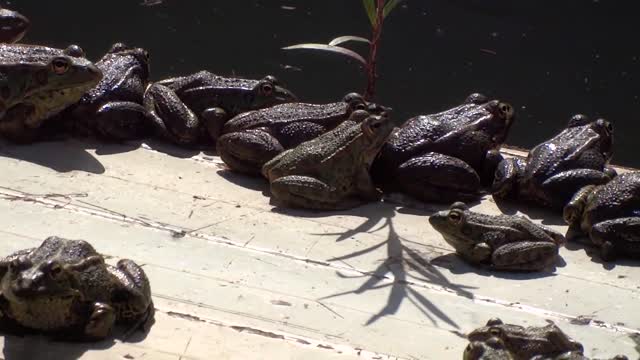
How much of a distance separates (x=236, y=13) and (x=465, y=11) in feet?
8.26

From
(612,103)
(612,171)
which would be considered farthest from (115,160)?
(612,103)

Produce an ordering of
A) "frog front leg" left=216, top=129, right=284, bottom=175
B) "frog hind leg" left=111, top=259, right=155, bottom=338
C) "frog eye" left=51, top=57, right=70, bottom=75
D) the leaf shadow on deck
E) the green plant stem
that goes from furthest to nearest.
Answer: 1. the green plant stem
2. "frog eye" left=51, top=57, right=70, bottom=75
3. "frog front leg" left=216, top=129, right=284, bottom=175
4. the leaf shadow on deck
5. "frog hind leg" left=111, top=259, right=155, bottom=338

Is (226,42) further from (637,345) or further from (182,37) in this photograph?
(637,345)

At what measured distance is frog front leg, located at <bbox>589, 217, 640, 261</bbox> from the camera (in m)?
5.38

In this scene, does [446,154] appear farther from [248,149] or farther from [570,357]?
[570,357]

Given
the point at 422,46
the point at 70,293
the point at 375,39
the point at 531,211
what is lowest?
the point at 422,46

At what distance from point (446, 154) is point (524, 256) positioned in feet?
3.66

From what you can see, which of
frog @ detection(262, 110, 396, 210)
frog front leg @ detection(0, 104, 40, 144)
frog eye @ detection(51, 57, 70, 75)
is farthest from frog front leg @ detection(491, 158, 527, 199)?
frog front leg @ detection(0, 104, 40, 144)

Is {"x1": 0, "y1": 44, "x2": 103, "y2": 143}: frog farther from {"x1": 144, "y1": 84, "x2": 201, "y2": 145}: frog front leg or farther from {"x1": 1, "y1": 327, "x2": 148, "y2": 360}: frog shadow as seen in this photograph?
{"x1": 1, "y1": 327, "x2": 148, "y2": 360}: frog shadow

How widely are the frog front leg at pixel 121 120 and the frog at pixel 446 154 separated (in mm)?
1478

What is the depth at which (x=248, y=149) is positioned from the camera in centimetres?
614

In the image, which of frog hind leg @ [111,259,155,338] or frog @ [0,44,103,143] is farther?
frog @ [0,44,103,143]

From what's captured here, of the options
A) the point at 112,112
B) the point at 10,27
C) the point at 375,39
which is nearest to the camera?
the point at 112,112

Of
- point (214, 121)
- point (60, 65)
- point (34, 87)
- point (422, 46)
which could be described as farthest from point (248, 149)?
point (422, 46)
